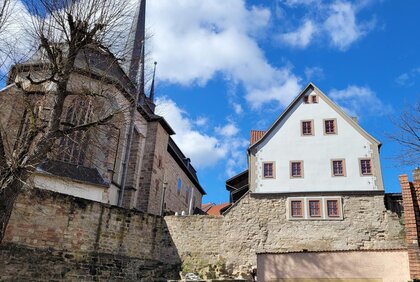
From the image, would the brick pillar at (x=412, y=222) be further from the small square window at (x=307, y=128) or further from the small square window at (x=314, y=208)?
the small square window at (x=307, y=128)

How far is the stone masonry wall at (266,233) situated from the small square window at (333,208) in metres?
0.33

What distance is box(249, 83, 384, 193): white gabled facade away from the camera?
20859mm

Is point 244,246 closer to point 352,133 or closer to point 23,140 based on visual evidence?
point 352,133

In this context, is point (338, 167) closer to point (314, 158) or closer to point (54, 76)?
point (314, 158)

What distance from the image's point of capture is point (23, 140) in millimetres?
11234

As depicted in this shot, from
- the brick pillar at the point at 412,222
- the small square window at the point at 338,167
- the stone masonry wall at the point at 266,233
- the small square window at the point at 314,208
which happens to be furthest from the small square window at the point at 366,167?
the brick pillar at the point at 412,222

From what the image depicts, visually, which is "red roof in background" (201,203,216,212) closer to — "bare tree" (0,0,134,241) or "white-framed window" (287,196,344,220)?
"white-framed window" (287,196,344,220)

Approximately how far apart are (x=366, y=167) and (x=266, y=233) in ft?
19.7

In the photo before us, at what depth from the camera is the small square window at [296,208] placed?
808 inches

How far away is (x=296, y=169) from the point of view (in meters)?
21.6

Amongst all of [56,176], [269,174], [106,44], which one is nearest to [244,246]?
[269,174]

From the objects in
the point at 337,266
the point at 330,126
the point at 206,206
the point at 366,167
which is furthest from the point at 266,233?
the point at 206,206

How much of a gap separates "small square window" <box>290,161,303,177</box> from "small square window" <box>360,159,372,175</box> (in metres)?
2.96

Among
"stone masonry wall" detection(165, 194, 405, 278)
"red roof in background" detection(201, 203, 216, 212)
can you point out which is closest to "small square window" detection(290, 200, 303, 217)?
"stone masonry wall" detection(165, 194, 405, 278)
